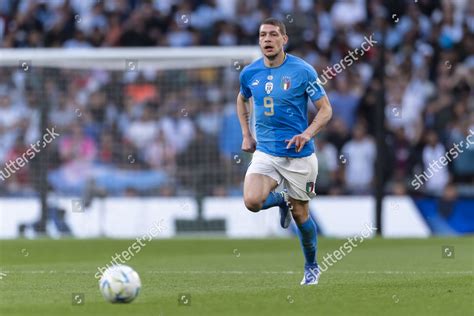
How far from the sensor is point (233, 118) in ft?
65.7

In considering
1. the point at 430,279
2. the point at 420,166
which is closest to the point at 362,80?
the point at 420,166

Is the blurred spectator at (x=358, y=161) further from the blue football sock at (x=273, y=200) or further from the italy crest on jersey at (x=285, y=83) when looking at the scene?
the italy crest on jersey at (x=285, y=83)

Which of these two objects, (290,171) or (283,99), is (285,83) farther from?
(290,171)

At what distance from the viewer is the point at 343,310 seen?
7.94m

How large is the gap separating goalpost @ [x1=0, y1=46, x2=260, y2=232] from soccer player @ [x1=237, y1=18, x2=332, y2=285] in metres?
9.21

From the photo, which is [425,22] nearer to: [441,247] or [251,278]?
[441,247]

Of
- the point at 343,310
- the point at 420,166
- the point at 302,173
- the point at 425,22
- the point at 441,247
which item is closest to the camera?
the point at 343,310

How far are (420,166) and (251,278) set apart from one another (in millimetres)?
9100

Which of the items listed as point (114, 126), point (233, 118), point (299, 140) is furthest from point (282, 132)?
point (114, 126)

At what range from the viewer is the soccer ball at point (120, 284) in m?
8.26

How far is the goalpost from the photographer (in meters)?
19.8

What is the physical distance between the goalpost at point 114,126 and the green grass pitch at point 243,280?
264cm

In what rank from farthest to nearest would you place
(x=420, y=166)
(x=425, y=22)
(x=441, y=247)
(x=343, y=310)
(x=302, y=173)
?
(x=425, y=22) < (x=420, y=166) < (x=441, y=247) < (x=302, y=173) < (x=343, y=310)

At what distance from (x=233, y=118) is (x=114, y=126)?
84.9 inches
